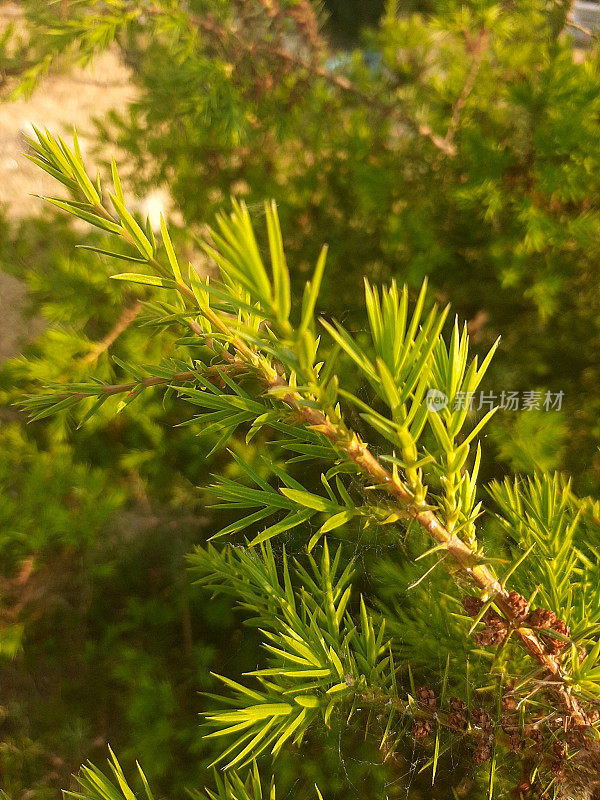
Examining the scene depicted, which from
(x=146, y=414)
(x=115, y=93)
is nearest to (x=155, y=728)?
(x=146, y=414)

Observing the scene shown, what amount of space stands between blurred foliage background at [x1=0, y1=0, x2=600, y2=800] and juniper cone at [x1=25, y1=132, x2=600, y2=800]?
136 millimetres

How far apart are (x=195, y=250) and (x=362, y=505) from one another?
1.85 ft

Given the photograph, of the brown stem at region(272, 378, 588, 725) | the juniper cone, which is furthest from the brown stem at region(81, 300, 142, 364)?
the brown stem at region(272, 378, 588, 725)

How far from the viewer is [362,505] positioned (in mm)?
266

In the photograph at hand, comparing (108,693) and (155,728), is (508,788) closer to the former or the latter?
(155,728)

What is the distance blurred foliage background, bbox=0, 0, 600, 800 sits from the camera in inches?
20.7

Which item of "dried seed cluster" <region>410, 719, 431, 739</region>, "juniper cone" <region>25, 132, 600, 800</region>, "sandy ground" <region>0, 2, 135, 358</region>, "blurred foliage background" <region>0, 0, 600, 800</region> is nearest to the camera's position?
"juniper cone" <region>25, 132, 600, 800</region>

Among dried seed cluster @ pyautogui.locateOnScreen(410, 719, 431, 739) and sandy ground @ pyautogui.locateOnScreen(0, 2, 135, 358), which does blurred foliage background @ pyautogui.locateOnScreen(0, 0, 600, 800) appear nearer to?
dried seed cluster @ pyautogui.locateOnScreen(410, 719, 431, 739)

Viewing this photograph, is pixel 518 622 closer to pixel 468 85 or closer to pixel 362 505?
pixel 362 505

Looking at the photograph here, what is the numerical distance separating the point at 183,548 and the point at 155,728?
19cm

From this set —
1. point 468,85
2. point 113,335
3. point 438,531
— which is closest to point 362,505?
point 438,531

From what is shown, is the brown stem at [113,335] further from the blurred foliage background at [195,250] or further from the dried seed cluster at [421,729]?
the dried seed cluster at [421,729]

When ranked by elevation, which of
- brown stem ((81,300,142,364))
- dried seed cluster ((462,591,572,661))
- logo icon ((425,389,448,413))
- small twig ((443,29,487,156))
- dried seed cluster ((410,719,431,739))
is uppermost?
small twig ((443,29,487,156))

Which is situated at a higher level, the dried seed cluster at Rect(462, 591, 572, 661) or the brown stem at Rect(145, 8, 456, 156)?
the brown stem at Rect(145, 8, 456, 156)
